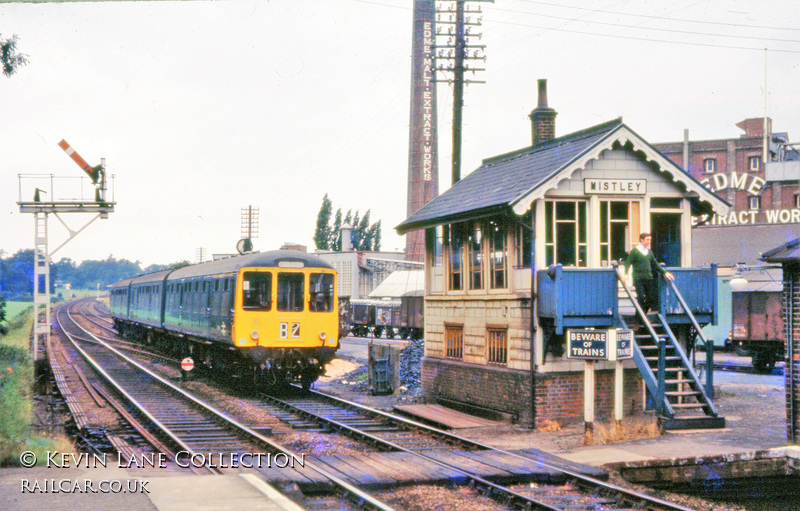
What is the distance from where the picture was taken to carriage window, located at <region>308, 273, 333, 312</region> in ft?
59.0

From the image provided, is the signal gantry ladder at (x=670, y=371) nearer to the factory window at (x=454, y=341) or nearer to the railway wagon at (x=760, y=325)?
the factory window at (x=454, y=341)

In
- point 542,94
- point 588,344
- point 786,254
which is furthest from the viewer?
point 542,94

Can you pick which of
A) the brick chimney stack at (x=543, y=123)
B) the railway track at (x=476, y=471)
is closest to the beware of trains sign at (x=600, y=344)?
the railway track at (x=476, y=471)

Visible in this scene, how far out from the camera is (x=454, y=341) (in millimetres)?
16656

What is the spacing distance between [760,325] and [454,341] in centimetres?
1249

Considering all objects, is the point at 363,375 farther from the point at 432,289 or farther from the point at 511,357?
the point at 511,357

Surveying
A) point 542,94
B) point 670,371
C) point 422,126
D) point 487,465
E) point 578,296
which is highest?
point 422,126

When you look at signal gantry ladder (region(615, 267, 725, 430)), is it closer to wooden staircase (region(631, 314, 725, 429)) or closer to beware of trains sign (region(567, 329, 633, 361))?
wooden staircase (region(631, 314, 725, 429))

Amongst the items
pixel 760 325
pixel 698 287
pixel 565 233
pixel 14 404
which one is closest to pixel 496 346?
pixel 565 233

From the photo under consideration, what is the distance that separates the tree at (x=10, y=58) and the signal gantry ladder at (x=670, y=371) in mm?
9195

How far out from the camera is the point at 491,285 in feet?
50.0

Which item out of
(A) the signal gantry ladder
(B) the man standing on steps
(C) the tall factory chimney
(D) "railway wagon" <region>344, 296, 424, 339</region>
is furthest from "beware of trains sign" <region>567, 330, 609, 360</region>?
(C) the tall factory chimney

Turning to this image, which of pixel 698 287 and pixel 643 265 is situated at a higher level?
pixel 643 265

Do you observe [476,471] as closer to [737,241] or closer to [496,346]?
[496,346]
